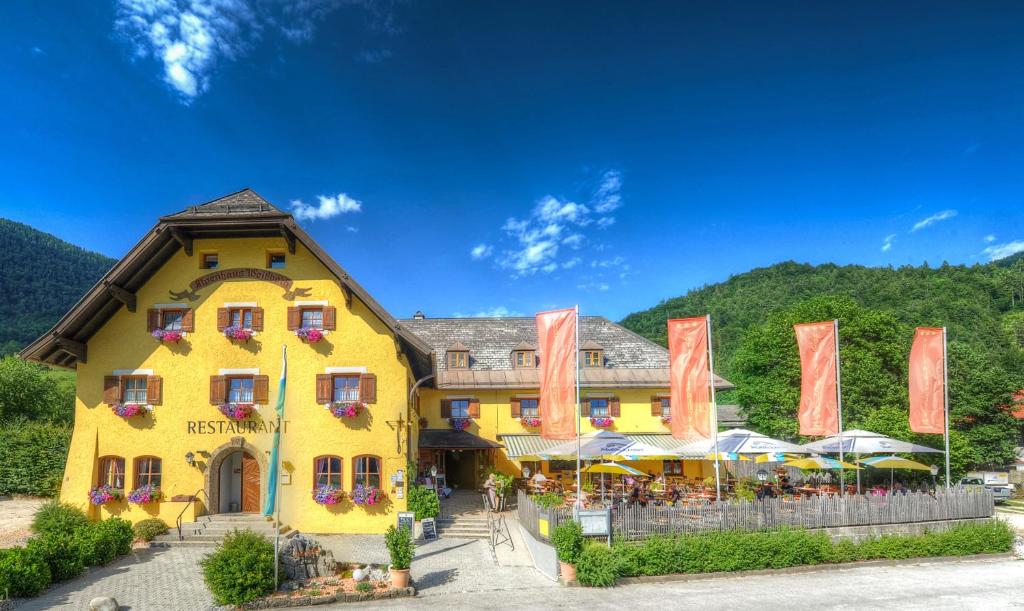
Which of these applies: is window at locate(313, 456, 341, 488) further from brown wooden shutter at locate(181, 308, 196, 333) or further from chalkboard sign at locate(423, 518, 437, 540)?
brown wooden shutter at locate(181, 308, 196, 333)

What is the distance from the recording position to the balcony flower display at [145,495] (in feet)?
61.3

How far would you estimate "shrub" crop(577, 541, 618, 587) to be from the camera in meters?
14.2

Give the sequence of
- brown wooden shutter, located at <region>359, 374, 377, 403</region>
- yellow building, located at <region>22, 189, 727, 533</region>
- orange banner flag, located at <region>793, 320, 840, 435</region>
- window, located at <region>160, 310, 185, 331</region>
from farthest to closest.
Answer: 1. window, located at <region>160, 310, 185, 331</region>
2. brown wooden shutter, located at <region>359, 374, 377, 403</region>
3. yellow building, located at <region>22, 189, 727, 533</region>
4. orange banner flag, located at <region>793, 320, 840, 435</region>

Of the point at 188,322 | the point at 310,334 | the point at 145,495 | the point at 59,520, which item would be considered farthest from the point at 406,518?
the point at 188,322

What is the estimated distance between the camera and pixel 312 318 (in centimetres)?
2019

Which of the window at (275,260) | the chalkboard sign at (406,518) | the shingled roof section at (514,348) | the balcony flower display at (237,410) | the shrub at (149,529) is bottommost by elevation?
the shrub at (149,529)

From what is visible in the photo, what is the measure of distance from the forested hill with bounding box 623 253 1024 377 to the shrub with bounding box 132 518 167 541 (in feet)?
160

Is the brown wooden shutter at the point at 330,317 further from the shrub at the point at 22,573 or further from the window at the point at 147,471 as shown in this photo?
the shrub at the point at 22,573

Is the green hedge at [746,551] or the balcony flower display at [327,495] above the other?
the balcony flower display at [327,495]

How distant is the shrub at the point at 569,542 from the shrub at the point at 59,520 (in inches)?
519

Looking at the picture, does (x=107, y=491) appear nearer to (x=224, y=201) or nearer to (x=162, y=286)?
(x=162, y=286)

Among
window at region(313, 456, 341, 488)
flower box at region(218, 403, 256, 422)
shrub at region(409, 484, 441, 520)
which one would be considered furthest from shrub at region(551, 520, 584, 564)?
flower box at region(218, 403, 256, 422)

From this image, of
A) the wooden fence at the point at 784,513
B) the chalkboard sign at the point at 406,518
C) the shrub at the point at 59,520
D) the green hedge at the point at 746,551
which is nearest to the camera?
the green hedge at the point at 746,551

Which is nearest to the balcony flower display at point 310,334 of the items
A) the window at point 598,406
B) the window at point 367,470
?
the window at point 367,470
